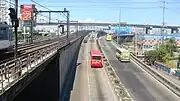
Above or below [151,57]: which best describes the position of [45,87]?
above

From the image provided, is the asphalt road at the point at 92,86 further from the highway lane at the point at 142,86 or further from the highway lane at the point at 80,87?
the highway lane at the point at 142,86

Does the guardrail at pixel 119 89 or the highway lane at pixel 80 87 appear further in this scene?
the highway lane at pixel 80 87

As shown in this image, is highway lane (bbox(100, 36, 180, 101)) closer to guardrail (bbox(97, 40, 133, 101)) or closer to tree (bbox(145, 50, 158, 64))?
guardrail (bbox(97, 40, 133, 101))

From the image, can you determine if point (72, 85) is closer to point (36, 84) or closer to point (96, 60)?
point (36, 84)

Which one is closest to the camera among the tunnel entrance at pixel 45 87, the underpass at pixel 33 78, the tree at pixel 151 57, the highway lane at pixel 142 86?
the underpass at pixel 33 78

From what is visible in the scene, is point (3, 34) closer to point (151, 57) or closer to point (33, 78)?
point (33, 78)

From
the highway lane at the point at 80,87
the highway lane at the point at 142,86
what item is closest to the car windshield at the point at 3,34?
the highway lane at the point at 80,87

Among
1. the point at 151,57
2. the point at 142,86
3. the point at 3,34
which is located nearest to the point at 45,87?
the point at 3,34

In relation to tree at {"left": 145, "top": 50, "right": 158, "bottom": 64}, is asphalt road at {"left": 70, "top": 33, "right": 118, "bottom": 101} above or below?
below

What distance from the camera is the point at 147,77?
5600cm

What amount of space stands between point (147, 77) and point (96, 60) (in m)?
12.8

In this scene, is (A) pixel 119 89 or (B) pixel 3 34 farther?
(A) pixel 119 89

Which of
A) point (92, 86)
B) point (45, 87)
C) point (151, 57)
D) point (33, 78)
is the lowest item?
point (92, 86)

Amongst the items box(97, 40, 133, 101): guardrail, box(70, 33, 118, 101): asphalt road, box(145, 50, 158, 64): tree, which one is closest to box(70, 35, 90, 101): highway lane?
box(70, 33, 118, 101): asphalt road
